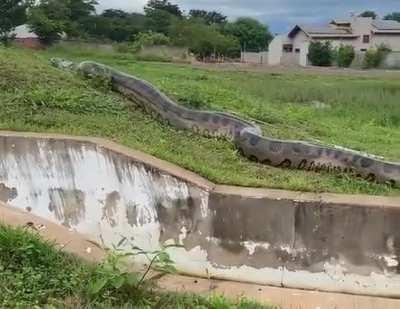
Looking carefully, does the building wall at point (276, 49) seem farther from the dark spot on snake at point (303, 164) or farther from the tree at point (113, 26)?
the dark spot on snake at point (303, 164)

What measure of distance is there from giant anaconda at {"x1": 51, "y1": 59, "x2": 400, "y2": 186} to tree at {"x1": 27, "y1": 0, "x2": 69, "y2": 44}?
4093 centimetres

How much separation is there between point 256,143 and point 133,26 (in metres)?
66.6

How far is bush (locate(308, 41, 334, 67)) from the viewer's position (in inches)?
2366

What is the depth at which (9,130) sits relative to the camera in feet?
21.0

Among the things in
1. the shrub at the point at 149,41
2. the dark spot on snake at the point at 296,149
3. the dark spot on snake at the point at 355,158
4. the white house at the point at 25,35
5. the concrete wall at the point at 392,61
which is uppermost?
the dark spot on snake at the point at 296,149

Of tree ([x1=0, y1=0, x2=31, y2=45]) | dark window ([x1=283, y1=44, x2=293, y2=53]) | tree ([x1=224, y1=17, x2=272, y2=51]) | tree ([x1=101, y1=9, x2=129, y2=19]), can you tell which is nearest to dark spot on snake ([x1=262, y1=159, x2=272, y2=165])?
tree ([x1=0, y1=0, x2=31, y2=45])

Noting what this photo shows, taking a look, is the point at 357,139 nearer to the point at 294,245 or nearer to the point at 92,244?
the point at 294,245

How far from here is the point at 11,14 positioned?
5303 cm

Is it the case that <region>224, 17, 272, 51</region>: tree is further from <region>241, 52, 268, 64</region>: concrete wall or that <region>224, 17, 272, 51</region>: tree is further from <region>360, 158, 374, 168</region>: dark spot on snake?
<region>360, 158, 374, 168</region>: dark spot on snake

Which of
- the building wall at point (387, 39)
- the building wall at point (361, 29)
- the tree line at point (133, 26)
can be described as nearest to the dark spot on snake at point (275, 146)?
the tree line at point (133, 26)

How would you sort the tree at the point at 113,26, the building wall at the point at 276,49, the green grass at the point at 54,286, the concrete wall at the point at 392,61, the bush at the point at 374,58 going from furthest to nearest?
the building wall at the point at 276,49 < the tree at the point at 113,26 < the bush at the point at 374,58 < the concrete wall at the point at 392,61 < the green grass at the point at 54,286

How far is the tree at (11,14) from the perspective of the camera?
52406mm

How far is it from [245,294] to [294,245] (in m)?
0.55

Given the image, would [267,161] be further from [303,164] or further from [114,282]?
[114,282]
